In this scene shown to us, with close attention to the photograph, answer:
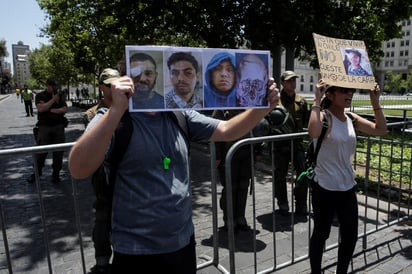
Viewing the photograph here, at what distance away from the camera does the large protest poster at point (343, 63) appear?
8.86 ft

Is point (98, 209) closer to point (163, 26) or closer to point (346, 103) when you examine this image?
point (346, 103)

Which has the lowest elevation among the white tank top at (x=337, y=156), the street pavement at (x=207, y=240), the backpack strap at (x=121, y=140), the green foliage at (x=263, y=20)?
the street pavement at (x=207, y=240)

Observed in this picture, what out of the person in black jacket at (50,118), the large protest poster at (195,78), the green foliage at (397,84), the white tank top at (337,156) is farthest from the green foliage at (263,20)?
the green foliage at (397,84)

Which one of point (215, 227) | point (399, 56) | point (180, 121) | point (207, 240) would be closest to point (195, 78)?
point (180, 121)

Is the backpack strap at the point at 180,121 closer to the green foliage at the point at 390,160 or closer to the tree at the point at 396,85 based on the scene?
the green foliage at the point at 390,160

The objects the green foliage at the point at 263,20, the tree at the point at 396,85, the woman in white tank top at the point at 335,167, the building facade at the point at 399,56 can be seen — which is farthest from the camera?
the building facade at the point at 399,56

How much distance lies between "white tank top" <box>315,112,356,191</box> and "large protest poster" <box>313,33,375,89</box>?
356mm

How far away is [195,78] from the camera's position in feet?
5.99

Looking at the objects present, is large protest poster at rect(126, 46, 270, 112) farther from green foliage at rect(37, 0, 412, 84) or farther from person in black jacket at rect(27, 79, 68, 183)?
green foliage at rect(37, 0, 412, 84)

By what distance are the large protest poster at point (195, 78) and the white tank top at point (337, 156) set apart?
4.00ft

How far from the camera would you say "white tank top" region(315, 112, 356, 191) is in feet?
9.81

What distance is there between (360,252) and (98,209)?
2865mm

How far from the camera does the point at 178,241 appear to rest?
1.79 metres

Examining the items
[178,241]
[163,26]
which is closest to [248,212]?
[178,241]
